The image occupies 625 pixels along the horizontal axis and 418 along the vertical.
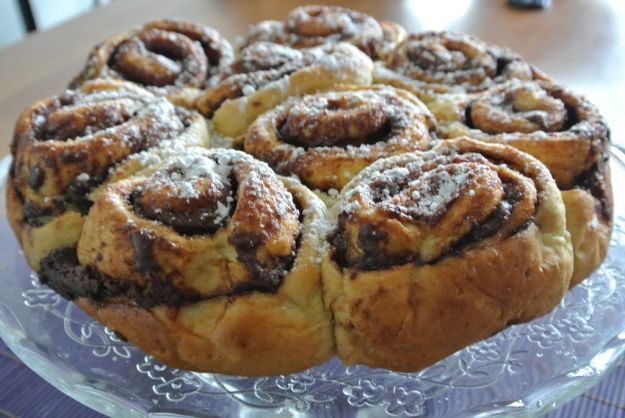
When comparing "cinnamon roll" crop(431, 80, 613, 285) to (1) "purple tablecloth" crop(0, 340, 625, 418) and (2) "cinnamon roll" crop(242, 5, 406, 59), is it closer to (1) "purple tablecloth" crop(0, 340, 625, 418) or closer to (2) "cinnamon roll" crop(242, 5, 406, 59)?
(1) "purple tablecloth" crop(0, 340, 625, 418)

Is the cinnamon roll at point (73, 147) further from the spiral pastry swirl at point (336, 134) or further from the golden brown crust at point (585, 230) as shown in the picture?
the golden brown crust at point (585, 230)

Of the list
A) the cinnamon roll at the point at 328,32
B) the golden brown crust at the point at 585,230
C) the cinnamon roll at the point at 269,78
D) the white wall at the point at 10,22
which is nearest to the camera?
the golden brown crust at the point at 585,230

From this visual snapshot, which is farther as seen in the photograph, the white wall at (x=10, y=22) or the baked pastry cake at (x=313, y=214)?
the white wall at (x=10, y=22)

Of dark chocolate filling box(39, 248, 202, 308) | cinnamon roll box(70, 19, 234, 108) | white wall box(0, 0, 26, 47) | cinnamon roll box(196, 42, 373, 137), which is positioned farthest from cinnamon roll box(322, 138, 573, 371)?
white wall box(0, 0, 26, 47)

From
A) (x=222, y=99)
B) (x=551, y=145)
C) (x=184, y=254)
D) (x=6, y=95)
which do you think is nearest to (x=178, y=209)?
(x=184, y=254)

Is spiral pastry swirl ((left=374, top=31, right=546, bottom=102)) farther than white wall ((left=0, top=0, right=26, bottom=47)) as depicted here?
No

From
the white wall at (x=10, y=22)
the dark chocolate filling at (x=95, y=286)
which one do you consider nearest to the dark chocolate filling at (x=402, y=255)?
the dark chocolate filling at (x=95, y=286)
